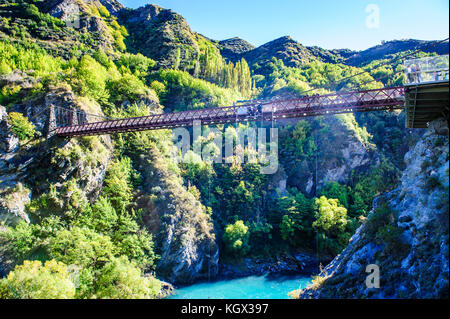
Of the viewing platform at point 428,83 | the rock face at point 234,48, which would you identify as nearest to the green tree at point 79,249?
the viewing platform at point 428,83

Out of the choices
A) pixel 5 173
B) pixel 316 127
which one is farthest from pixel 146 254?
pixel 316 127

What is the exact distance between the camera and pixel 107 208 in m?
24.5

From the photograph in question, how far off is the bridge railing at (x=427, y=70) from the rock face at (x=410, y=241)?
9.58ft

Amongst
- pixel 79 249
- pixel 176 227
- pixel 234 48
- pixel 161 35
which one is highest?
pixel 234 48

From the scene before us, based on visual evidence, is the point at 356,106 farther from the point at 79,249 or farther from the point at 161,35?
the point at 161,35

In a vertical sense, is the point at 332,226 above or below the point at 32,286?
below

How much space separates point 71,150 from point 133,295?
13.6 meters

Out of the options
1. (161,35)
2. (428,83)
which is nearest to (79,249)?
(428,83)

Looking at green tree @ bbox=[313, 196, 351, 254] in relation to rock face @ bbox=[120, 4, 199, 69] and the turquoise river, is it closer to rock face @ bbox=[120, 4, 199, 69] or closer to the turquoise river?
the turquoise river

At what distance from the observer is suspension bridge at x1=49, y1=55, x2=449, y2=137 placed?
9.38 metres

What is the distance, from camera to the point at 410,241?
11227 millimetres

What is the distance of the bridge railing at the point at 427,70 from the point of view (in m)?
9.09

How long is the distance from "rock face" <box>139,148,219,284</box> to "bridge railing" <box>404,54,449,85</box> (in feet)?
73.2

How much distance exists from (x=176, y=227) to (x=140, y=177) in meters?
6.79
